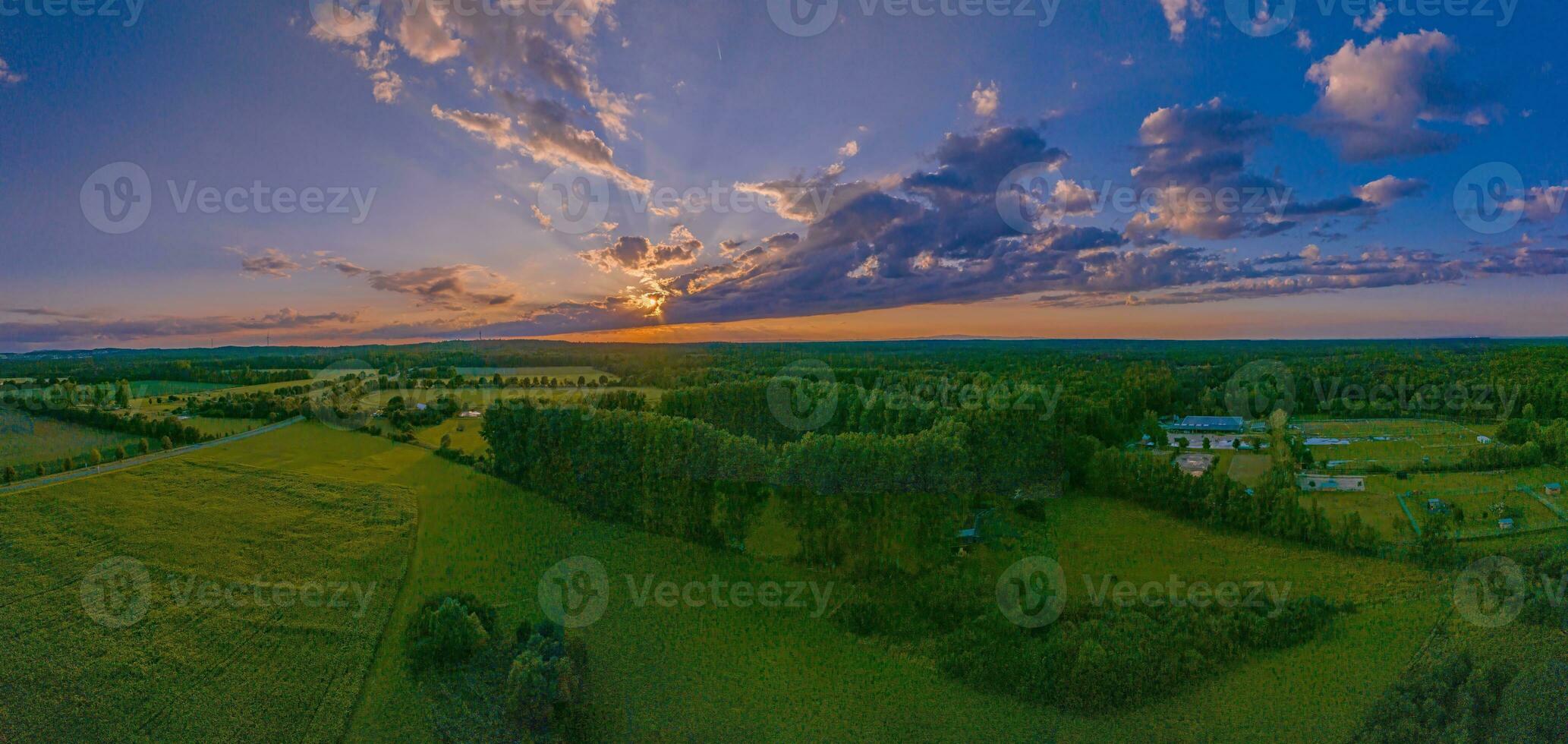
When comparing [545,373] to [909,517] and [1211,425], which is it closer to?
[909,517]

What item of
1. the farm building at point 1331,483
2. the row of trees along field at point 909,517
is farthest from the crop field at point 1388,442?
the row of trees along field at point 909,517

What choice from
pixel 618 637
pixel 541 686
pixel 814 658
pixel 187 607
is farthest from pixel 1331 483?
pixel 187 607

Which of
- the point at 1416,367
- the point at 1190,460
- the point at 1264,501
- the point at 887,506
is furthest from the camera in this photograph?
the point at 1416,367

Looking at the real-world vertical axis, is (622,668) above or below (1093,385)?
below

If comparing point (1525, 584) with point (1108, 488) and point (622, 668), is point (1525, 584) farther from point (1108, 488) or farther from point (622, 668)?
point (622, 668)

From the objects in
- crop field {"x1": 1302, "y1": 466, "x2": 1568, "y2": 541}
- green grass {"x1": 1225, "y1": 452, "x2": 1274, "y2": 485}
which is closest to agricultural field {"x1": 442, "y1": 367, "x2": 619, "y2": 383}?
green grass {"x1": 1225, "y1": 452, "x2": 1274, "y2": 485}

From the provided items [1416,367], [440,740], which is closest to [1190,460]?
[440,740]

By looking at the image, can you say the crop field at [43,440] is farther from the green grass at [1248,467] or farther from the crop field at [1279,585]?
the green grass at [1248,467]
